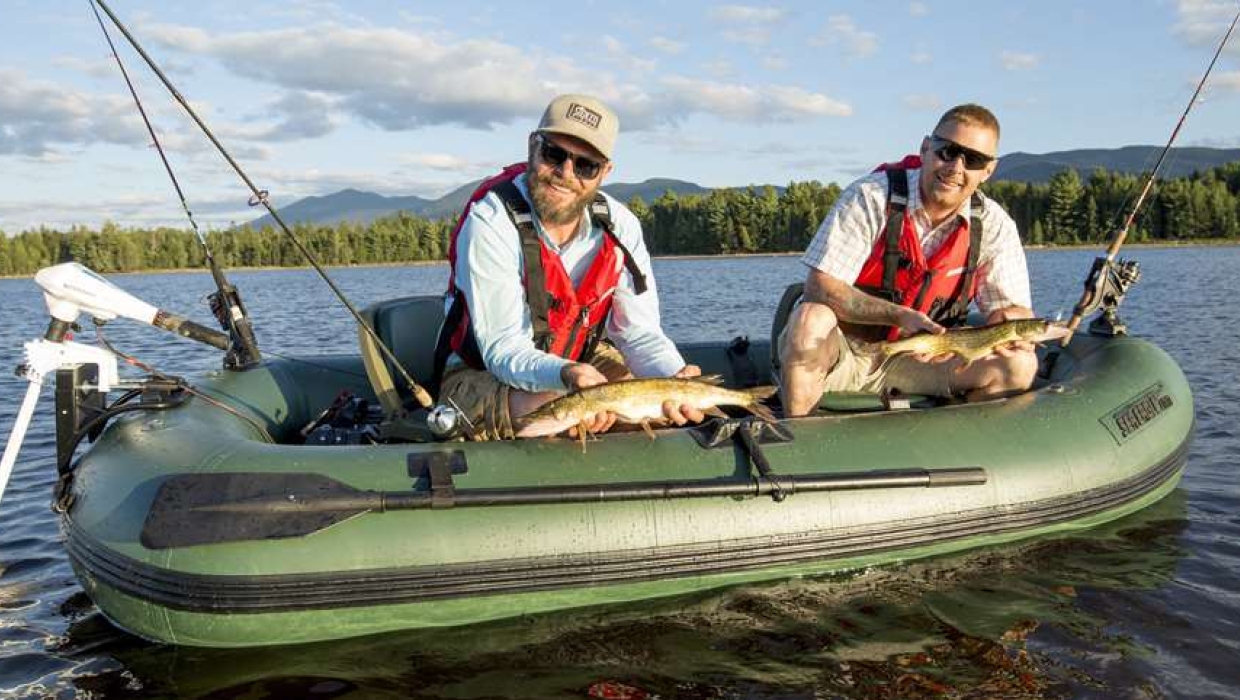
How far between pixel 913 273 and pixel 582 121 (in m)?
2.15

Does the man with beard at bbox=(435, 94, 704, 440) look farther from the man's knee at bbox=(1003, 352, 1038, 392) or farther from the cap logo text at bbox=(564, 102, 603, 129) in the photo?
the man's knee at bbox=(1003, 352, 1038, 392)

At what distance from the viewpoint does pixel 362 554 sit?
390cm

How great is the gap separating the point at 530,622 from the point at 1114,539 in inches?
127

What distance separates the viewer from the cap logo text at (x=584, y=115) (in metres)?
4.23

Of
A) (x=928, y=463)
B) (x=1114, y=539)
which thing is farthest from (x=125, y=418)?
(x=1114, y=539)

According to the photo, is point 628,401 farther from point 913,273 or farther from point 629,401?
point 913,273

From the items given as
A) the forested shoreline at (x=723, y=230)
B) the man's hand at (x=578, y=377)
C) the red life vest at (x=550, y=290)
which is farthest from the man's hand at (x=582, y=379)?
the forested shoreline at (x=723, y=230)

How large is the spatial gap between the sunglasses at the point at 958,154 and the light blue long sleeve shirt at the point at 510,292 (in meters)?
1.66

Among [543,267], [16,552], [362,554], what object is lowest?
[16,552]

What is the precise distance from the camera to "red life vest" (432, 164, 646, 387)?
4.48 m

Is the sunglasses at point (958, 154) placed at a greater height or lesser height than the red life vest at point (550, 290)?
greater

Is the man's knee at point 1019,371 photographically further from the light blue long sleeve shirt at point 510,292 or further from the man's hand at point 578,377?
the man's hand at point 578,377

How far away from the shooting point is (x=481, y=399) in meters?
4.62

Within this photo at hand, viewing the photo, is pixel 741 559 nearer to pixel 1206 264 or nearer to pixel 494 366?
pixel 494 366
